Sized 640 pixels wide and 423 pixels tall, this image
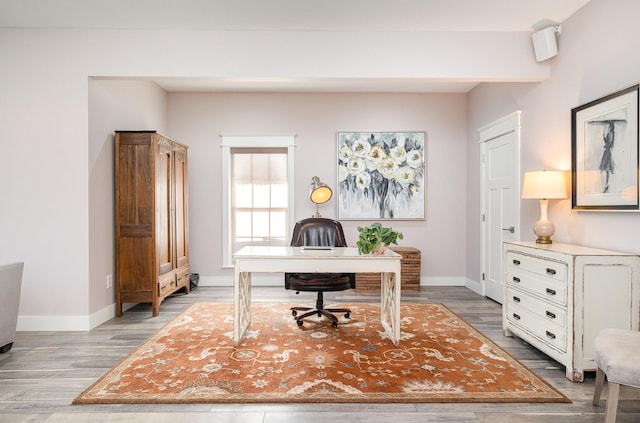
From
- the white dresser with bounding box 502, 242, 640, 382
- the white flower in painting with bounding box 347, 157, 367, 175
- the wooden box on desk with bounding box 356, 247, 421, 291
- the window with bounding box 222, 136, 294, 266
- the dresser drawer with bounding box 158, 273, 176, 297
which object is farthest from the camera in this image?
the window with bounding box 222, 136, 294, 266

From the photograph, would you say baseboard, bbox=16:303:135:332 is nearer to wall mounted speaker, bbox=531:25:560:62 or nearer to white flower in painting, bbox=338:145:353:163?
white flower in painting, bbox=338:145:353:163

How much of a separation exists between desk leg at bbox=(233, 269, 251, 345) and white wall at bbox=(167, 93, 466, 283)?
213cm

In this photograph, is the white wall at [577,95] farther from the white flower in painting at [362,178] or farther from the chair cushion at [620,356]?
the white flower in painting at [362,178]

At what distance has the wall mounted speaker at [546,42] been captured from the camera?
136 inches

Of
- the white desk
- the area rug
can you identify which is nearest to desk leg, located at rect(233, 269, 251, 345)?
the white desk

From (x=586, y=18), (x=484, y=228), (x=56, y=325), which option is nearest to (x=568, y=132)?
(x=586, y=18)

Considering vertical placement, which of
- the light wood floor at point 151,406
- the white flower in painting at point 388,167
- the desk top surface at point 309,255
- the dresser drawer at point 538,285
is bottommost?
the light wood floor at point 151,406

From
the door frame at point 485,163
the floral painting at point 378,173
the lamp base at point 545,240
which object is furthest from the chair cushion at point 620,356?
the floral painting at point 378,173

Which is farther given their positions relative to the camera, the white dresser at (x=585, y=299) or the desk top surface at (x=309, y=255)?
the desk top surface at (x=309, y=255)

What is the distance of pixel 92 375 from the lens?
264 centimetres

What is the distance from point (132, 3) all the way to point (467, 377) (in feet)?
12.2

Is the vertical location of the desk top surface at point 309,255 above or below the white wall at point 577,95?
below

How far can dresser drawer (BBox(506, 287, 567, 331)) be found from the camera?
265 cm

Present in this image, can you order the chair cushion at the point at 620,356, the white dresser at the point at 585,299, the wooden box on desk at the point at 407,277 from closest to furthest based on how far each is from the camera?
the chair cushion at the point at 620,356, the white dresser at the point at 585,299, the wooden box on desk at the point at 407,277
